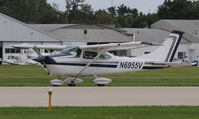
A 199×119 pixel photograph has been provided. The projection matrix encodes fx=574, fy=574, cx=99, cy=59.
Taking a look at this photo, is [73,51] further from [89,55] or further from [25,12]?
[25,12]

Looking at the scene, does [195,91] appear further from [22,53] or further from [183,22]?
[183,22]

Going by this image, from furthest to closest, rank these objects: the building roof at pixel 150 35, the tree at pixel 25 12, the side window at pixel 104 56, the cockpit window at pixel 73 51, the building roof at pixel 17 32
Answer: the tree at pixel 25 12
the building roof at pixel 150 35
the building roof at pixel 17 32
the side window at pixel 104 56
the cockpit window at pixel 73 51

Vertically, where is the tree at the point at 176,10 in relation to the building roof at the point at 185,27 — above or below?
above

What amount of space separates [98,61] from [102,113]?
13.0 m

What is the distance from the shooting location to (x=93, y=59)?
93.2 feet

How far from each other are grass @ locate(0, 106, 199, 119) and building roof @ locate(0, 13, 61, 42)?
55.9m

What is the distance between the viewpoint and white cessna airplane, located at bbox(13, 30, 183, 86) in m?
27.5

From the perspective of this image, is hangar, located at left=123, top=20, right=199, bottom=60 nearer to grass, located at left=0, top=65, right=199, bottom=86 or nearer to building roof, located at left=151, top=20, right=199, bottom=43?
building roof, located at left=151, top=20, right=199, bottom=43

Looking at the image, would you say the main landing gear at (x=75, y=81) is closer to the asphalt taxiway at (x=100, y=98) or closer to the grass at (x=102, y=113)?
the asphalt taxiway at (x=100, y=98)

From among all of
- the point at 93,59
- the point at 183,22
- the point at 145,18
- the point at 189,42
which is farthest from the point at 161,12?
the point at 93,59

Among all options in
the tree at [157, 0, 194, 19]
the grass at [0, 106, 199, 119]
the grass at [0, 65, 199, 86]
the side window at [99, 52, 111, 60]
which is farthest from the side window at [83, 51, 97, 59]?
the tree at [157, 0, 194, 19]

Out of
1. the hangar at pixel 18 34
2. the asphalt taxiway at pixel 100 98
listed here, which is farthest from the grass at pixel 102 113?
the hangar at pixel 18 34

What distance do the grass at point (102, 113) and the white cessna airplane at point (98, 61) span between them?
33.4 ft

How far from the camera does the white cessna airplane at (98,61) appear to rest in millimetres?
27516
